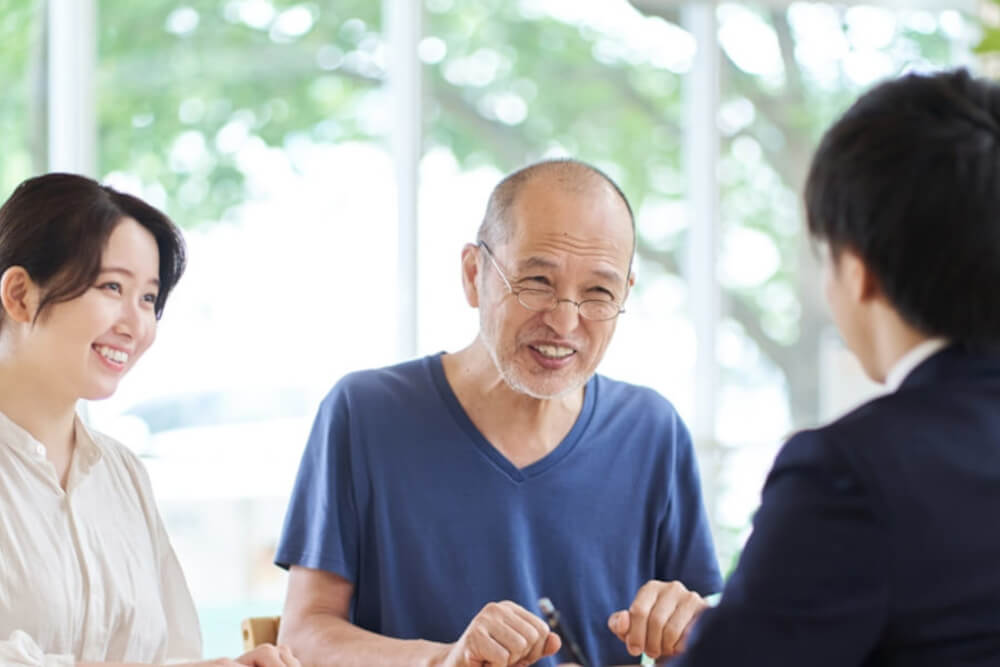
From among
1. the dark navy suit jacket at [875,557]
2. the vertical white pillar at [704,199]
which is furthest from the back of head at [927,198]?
the vertical white pillar at [704,199]

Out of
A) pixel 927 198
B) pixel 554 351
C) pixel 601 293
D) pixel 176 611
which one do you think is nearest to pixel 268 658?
pixel 176 611

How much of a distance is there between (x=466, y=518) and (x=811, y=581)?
3.46 ft

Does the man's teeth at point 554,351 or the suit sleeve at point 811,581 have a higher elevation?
the man's teeth at point 554,351

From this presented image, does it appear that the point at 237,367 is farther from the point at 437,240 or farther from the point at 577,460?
the point at 577,460

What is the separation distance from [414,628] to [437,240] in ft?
8.43

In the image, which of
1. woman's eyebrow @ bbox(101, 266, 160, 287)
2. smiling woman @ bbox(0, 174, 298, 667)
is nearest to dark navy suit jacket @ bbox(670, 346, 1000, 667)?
smiling woman @ bbox(0, 174, 298, 667)

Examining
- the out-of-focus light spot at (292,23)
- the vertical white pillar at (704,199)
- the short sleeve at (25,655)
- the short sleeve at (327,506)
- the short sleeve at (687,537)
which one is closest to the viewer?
the short sleeve at (25,655)

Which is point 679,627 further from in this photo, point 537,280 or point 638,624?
point 537,280

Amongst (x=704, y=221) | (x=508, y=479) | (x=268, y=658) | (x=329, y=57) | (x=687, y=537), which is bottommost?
(x=268, y=658)

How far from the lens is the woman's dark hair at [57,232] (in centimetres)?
174

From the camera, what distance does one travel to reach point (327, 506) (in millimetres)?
2023

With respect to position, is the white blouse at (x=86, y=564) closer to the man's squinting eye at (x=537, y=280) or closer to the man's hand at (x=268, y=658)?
the man's hand at (x=268, y=658)

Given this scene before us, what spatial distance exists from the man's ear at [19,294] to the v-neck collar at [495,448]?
71cm

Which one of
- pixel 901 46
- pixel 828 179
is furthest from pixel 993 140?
pixel 901 46
